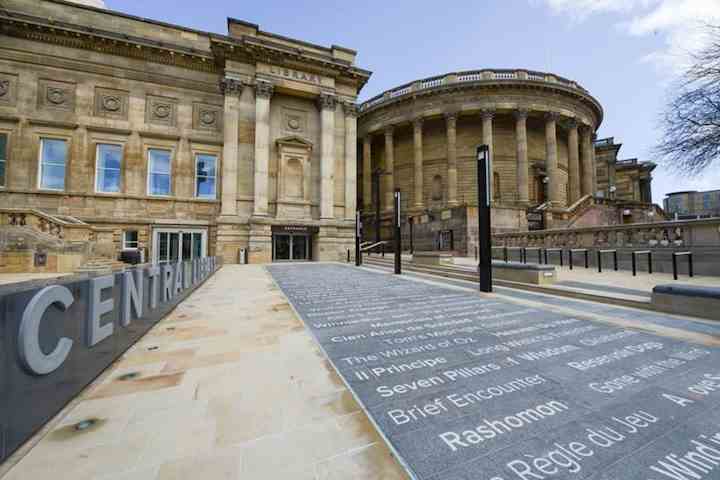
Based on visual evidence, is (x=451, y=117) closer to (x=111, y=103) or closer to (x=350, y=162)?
(x=350, y=162)

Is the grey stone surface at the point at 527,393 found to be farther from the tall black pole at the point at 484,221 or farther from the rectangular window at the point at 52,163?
the rectangular window at the point at 52,163

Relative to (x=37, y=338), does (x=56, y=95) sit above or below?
above

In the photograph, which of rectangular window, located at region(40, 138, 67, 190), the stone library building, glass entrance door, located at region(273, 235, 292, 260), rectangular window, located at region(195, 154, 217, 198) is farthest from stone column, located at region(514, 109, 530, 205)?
rectangular window, located at region(40, 138, 67, 190)

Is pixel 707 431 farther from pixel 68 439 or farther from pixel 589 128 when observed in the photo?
pixel 589 128

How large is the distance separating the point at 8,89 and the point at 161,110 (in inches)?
303

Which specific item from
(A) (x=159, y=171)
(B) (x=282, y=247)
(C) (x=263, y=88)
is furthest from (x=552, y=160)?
(A) (x=159, y=171)

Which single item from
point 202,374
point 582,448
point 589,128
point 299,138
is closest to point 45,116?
point 299,138

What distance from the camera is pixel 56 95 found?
1730cm

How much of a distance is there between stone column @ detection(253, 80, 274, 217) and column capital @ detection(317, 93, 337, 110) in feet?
11.8

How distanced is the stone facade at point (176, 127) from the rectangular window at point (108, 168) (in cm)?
9

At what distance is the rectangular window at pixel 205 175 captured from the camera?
19484mm

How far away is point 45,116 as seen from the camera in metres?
17.0

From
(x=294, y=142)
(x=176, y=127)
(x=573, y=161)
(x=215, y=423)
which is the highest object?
(x=573, y=161)

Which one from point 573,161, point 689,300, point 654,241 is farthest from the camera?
point 573,161
